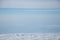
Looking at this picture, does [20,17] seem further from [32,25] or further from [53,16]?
[53,16]

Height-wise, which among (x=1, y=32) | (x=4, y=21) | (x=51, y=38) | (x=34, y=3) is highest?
(x=34, y=3)

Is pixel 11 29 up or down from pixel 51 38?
up

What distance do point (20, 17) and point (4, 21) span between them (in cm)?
18

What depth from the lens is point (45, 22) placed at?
3.62 ft

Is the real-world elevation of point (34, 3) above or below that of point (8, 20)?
above

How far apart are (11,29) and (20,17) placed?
16cm

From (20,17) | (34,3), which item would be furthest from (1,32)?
(34,3)

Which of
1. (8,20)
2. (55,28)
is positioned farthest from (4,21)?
(55,28)

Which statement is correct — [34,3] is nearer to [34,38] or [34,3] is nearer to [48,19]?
[48,19]

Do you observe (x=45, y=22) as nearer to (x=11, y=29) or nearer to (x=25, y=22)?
(x=25, y=22)

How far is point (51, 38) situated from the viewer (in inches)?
42.3

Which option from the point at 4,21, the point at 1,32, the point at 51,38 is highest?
the point at 4,21

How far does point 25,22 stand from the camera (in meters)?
1.08

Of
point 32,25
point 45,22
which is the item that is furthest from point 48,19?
point 32,25
